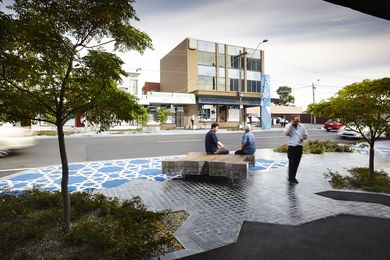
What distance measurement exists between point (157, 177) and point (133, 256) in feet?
15.9

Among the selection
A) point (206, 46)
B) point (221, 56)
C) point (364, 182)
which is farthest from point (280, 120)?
point (364, 182)

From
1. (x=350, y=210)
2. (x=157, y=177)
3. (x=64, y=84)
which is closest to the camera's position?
(x=64, y=84)

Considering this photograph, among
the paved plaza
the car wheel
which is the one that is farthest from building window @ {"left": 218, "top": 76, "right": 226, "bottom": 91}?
the car wheel

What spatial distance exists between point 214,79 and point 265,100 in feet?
27.7

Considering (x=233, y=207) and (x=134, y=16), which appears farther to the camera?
(x=233, y=207)

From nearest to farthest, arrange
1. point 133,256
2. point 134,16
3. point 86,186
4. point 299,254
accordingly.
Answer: point 133,256
point 299,254
point 134,16
point 86,186

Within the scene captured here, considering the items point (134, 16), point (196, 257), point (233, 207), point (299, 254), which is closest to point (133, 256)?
point (196, 257)

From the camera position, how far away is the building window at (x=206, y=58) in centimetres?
3712

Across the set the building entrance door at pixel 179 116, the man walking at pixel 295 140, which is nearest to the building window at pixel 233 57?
the building entrance door at pixel 179 116

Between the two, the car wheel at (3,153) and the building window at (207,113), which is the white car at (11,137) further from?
the building window at (207,113)

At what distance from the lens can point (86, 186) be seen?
7105mm

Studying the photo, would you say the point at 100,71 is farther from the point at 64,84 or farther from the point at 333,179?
the point at 333,179

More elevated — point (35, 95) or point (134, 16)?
point (134, 16)

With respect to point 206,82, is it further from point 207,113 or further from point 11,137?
point 11,137
